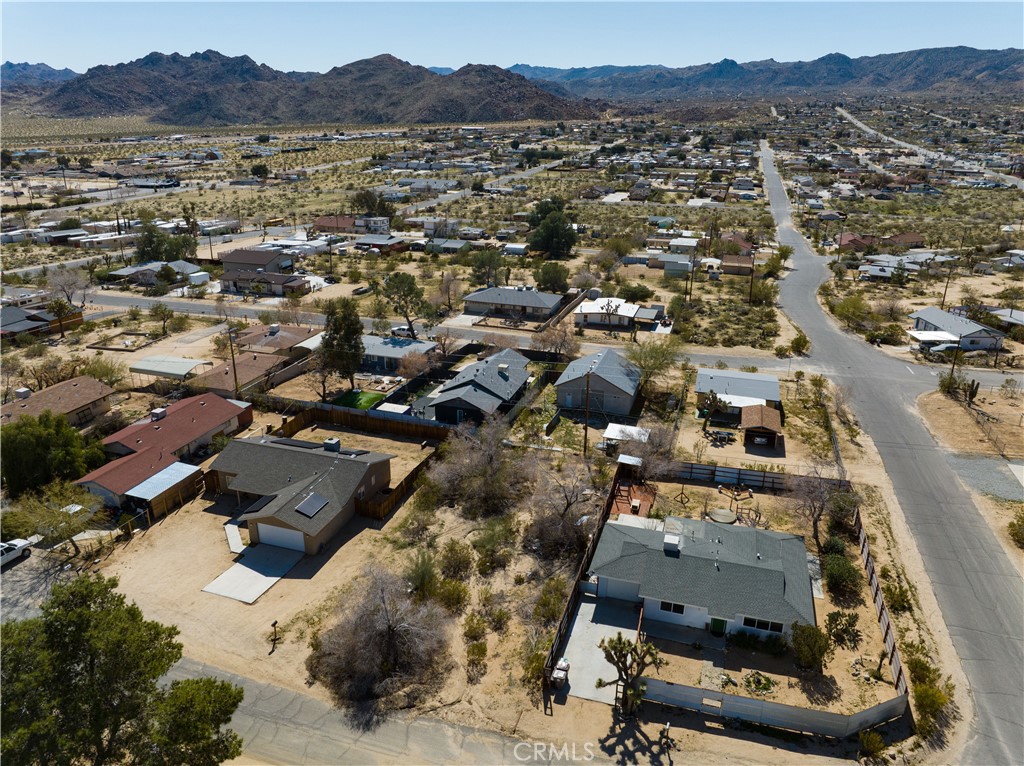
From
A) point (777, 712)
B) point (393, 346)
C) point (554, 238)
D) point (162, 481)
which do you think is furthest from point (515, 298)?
→ point (777, 712)

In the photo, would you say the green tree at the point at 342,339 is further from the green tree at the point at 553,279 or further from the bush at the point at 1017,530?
the bush at the point at 1017,530

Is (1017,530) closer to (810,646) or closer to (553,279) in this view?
(810,646)

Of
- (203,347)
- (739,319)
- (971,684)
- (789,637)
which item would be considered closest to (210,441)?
(203,347)

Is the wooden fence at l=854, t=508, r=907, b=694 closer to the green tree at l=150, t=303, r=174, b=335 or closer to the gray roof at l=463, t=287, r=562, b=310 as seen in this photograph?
the gray roof at l=463, t=287, r=562, b=310

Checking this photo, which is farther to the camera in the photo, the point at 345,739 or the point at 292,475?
the point at 292,475

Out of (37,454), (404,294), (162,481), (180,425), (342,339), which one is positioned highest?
(404,294)

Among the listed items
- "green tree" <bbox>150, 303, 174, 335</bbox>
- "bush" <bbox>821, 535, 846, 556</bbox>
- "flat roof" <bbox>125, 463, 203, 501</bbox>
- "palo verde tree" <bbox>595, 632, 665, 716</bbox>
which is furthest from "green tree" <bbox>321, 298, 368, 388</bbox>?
"bush" <bbox>821, 535, 846, 556</bbox>

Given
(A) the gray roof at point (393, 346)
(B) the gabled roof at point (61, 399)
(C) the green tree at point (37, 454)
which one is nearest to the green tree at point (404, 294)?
(A) the gray roof at point (393, 346)

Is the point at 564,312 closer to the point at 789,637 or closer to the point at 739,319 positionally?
the point at 739,319
